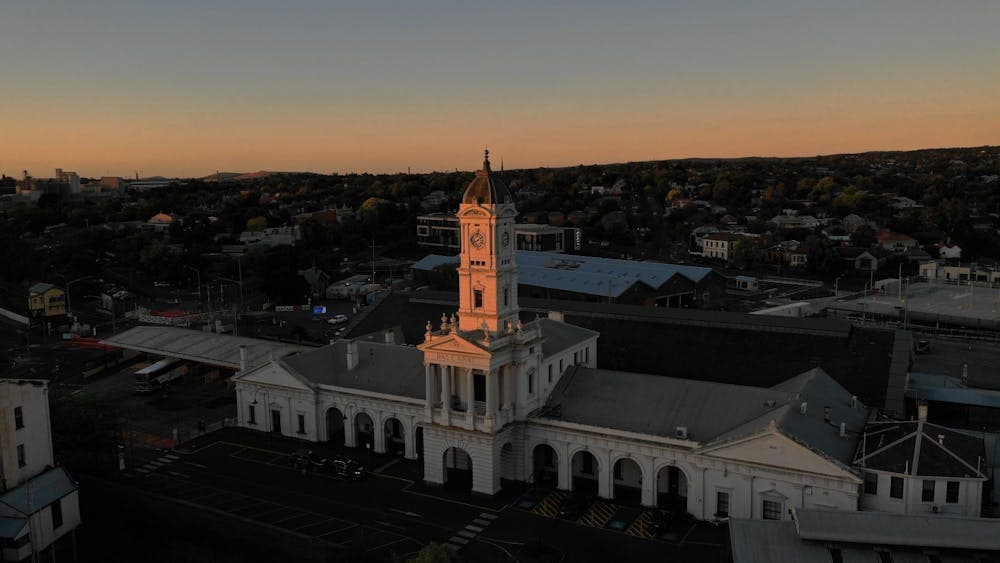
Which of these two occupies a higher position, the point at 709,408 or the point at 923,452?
the point at 709,408

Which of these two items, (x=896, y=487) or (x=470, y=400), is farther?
(x=470, y=400)

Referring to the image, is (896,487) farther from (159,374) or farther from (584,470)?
(159,374)

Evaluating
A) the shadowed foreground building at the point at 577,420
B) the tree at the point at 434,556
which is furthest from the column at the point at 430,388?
the tree at the point at 434,556

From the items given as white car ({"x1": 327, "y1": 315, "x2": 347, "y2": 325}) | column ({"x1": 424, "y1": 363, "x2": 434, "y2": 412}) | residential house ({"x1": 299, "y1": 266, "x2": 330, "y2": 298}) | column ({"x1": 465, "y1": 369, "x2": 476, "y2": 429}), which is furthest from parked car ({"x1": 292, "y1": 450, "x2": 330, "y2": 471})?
residential house ({"x1": 299, "y1": 266, "x2": 330, "y2": 298})

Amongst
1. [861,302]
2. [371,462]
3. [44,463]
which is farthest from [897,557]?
[861,302]

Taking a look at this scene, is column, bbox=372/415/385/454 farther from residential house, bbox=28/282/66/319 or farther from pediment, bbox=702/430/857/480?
residential house, bbox=28/282/66/319

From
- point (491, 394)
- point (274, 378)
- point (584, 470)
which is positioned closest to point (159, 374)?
point (274, 378)

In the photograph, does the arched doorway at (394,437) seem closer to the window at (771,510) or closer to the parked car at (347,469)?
the parked car at (347,469)
